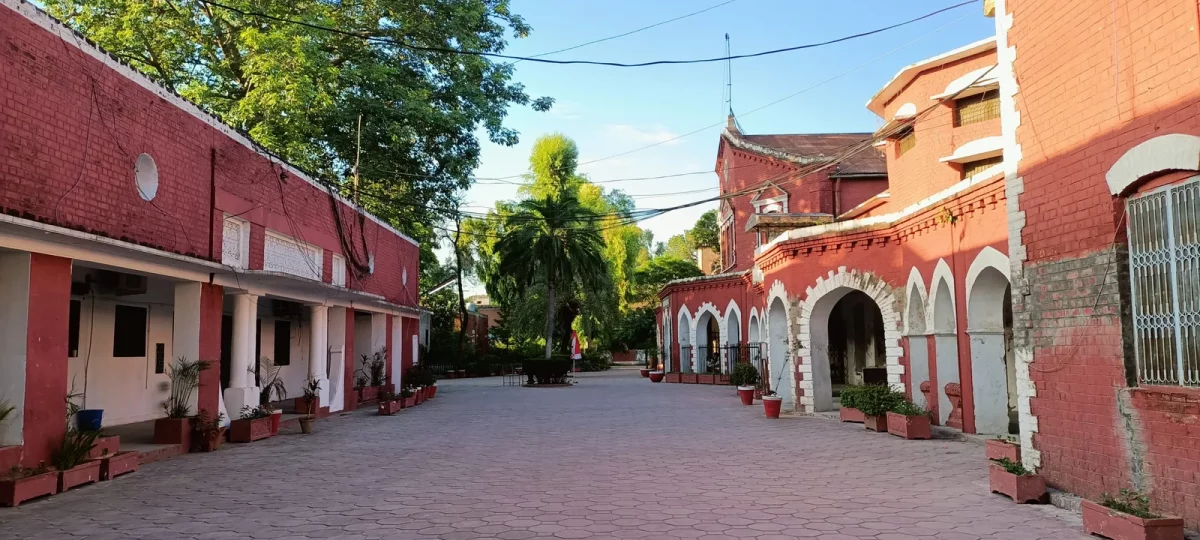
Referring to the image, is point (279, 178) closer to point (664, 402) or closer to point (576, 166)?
point (664, 402)

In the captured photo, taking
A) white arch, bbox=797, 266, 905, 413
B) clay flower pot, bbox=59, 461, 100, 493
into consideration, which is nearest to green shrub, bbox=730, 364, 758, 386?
white arch, bbox=797, 266, 905, 413

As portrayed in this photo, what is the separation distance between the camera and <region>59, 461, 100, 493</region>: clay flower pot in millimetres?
8062

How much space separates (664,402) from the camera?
20.2m

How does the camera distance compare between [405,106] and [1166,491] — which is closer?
[1166,491]

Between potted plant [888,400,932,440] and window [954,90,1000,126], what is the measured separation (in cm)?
786

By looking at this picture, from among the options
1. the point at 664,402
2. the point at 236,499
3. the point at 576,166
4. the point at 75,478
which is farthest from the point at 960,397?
the point at 576,166

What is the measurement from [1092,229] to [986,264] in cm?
473

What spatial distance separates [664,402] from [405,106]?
11.3 metres

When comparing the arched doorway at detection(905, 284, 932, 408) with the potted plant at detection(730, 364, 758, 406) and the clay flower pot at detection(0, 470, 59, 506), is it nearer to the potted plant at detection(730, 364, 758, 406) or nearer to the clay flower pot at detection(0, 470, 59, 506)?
the potted plant at detection(730, 364, 758, 406)

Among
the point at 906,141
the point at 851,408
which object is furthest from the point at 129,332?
the point at 906,141

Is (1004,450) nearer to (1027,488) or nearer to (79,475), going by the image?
(1027,488)

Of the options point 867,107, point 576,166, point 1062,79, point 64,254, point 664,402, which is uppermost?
point 576,166

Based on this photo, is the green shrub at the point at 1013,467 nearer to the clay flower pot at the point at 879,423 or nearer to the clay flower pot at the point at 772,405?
the clay flower pot at the point at 879,423

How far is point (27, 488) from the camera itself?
24.5 feet
